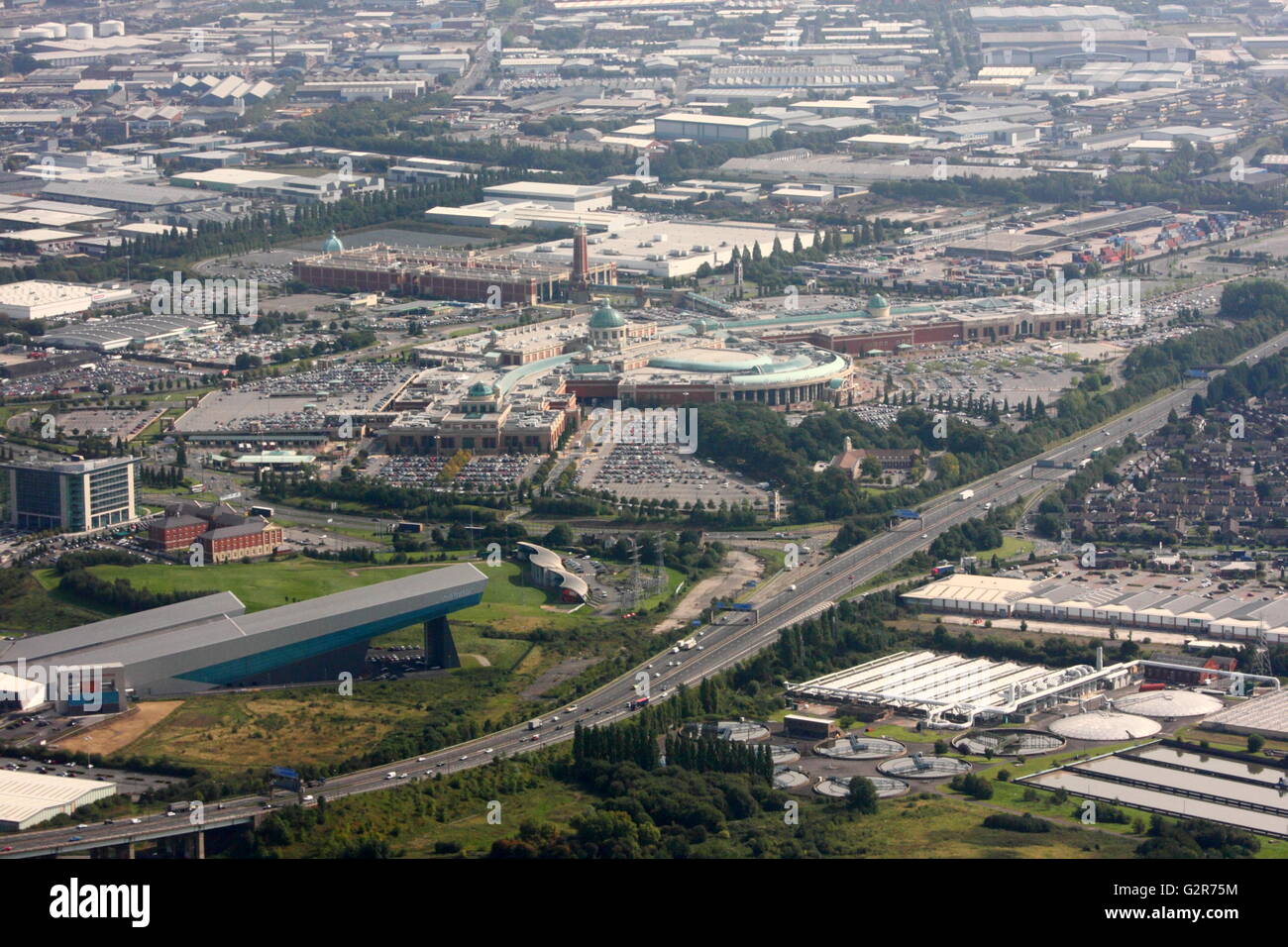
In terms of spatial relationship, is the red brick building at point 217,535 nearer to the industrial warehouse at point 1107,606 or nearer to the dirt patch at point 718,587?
the dirt patch at point 718,587

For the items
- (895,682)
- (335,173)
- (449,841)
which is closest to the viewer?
(449,841)

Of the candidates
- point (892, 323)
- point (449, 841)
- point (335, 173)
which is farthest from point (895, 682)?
point (335, 173)

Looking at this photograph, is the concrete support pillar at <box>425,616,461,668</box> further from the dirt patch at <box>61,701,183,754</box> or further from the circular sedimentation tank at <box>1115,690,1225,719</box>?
the circular sedimentation tank at <box>1115,690,1225,719</box>

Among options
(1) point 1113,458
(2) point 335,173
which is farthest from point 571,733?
(2) point 335,173

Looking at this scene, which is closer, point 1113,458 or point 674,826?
point 674,826

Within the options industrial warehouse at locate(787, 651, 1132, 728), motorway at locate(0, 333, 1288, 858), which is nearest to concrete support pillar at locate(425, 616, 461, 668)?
motorway at locate(0, 333, 1288, 858)

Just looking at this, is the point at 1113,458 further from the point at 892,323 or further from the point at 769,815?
the point at 769,815

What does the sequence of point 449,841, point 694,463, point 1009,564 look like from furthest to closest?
point 694,463
point 1009,564
point 449,841
